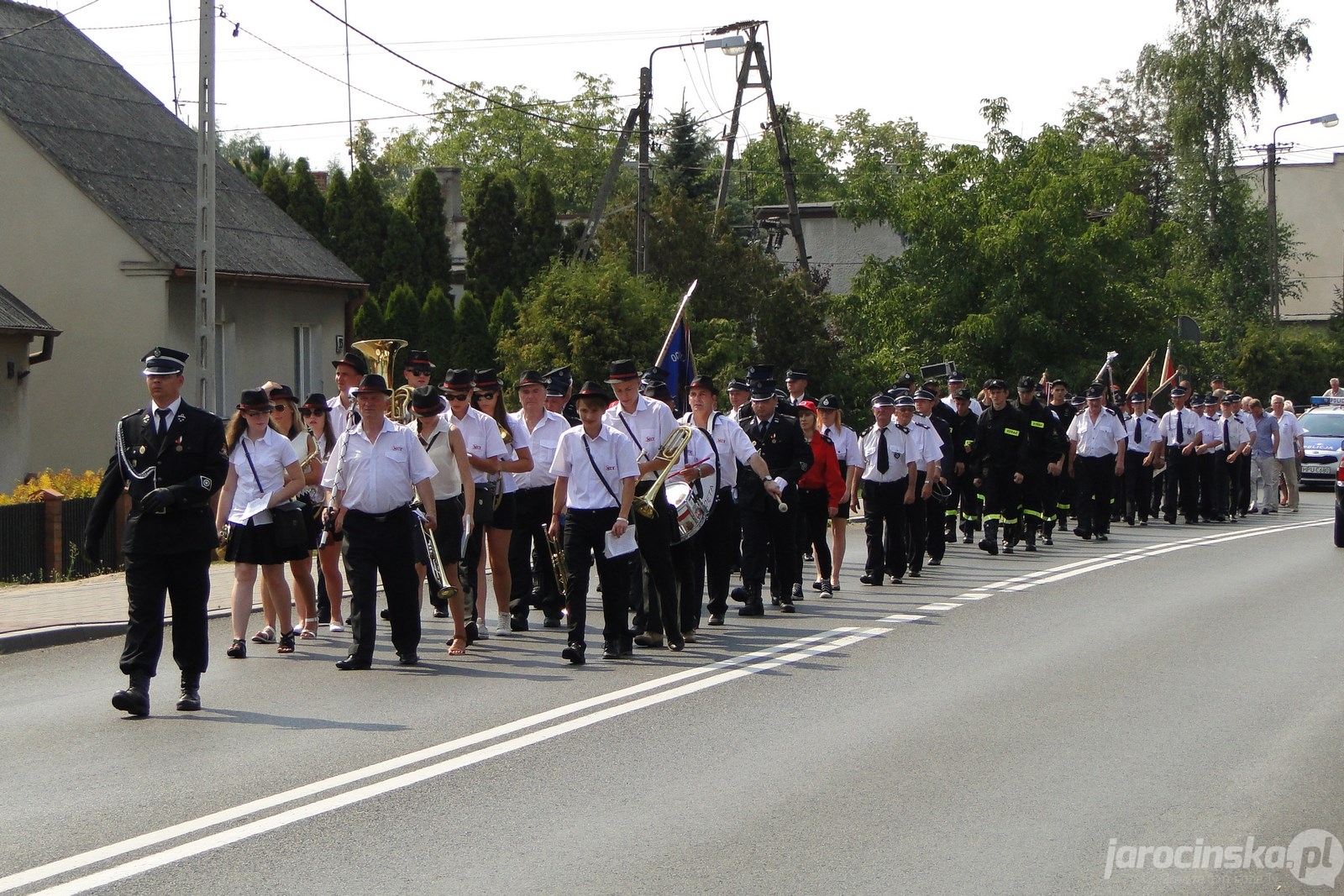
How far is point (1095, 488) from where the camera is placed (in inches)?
871

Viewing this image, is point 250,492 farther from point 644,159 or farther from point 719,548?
point 644,159

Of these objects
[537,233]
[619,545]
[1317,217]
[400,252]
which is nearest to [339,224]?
[400,252]

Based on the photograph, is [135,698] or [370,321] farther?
[370,321]

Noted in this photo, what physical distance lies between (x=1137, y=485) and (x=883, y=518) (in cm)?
1019

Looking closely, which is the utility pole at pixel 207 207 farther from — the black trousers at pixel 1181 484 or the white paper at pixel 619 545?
the black trousers at pixel 1181 484

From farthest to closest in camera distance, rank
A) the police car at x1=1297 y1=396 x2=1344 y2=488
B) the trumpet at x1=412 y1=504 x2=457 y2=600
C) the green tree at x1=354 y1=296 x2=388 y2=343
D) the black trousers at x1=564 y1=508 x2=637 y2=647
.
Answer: the green tree at x1=354 y1=296 x2=388 y2=343, the police car at x1=1297 y1=396 x2=1344 y2=488, the trumpet at x1=412 y1=504 x2=457 y2=600, the black trousers at x1=564 y1=508 x2=637 y2=647

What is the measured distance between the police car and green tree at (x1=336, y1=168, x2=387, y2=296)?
22251 mm

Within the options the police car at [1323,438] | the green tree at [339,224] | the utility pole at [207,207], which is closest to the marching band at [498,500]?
the utility pole at [207,207]

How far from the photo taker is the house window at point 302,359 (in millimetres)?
31875

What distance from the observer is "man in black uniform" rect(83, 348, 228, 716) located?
9.15m

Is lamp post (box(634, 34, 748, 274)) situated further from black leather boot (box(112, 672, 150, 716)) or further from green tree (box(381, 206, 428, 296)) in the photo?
black leather boot (box(112, 672, 150, 716))

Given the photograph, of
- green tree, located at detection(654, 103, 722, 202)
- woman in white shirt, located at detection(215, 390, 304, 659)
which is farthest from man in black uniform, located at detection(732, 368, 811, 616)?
green tree, located at detection(654, 103, 722, 202)

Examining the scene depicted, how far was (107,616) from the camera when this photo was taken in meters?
13.2

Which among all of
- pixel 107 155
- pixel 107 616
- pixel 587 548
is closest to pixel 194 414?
pixel 587 548
